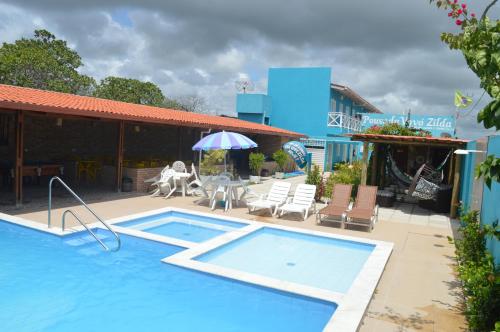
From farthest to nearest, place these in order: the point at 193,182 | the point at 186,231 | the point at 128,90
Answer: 1. the point at 128,90
2. the point at 193,182
3. the point at 186,231

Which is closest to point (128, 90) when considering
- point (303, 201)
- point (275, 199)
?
point (275, 199)

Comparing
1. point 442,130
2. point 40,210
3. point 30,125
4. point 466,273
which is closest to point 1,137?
point 30,125

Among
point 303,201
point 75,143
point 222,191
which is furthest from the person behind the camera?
point 75,143

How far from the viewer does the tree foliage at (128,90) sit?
46.6 m

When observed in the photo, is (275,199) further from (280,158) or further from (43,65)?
(43,65)

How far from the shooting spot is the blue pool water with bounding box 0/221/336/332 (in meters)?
5.43

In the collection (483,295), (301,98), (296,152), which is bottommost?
(483,295)

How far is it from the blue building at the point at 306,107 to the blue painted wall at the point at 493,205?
23588 millimetres

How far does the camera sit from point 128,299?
6082 millimetres

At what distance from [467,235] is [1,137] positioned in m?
15.4

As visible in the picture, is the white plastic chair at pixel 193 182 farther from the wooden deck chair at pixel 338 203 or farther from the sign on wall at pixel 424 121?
the sign on wall at pixel 424 121

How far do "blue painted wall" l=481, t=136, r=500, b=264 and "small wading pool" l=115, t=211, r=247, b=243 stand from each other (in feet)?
18.3

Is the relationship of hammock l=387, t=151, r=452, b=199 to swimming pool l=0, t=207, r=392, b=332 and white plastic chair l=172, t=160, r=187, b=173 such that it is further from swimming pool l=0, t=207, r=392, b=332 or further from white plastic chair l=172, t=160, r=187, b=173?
white plastic chair l=172, t=160, r=187, b=173

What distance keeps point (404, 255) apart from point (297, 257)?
7.45 ft
